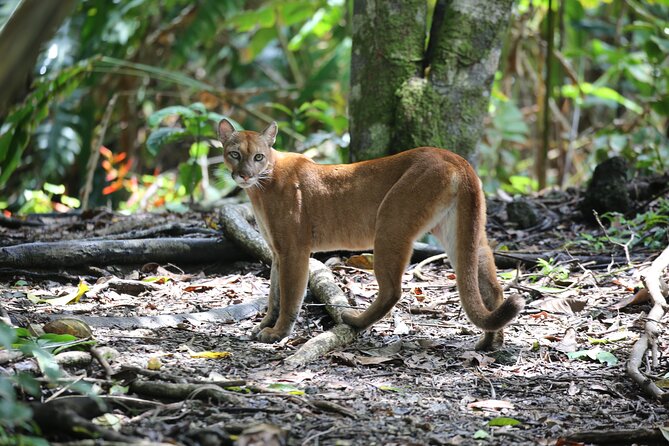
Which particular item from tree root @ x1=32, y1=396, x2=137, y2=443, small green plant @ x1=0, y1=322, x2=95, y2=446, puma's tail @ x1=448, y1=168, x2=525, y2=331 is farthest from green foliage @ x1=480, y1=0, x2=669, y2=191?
tree root @ x1=32, y1=396, x2=137, y2=443

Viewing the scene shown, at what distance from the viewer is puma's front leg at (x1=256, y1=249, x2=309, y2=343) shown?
4.37m

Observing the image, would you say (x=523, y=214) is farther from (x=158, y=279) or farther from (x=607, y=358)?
(x=158, y=279)

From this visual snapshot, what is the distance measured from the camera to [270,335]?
429 cm

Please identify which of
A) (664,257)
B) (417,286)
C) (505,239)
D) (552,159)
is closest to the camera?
(664,257)

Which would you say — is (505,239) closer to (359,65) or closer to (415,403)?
(359,65)

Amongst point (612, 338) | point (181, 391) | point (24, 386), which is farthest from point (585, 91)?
point (24, 386)

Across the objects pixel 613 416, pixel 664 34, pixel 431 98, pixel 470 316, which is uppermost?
pixel 664 34

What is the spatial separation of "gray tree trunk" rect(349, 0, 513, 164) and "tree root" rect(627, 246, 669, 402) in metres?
1.81

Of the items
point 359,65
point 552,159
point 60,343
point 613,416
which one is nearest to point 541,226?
point 359,65

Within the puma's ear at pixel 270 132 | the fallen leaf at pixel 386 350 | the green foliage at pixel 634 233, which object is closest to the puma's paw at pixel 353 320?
the fallen leaf at pixel 386 350

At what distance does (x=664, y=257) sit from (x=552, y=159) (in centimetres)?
943

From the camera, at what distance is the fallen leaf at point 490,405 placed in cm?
334

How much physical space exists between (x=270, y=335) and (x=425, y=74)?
8.73 ft

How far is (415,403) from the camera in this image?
3.35 meters
